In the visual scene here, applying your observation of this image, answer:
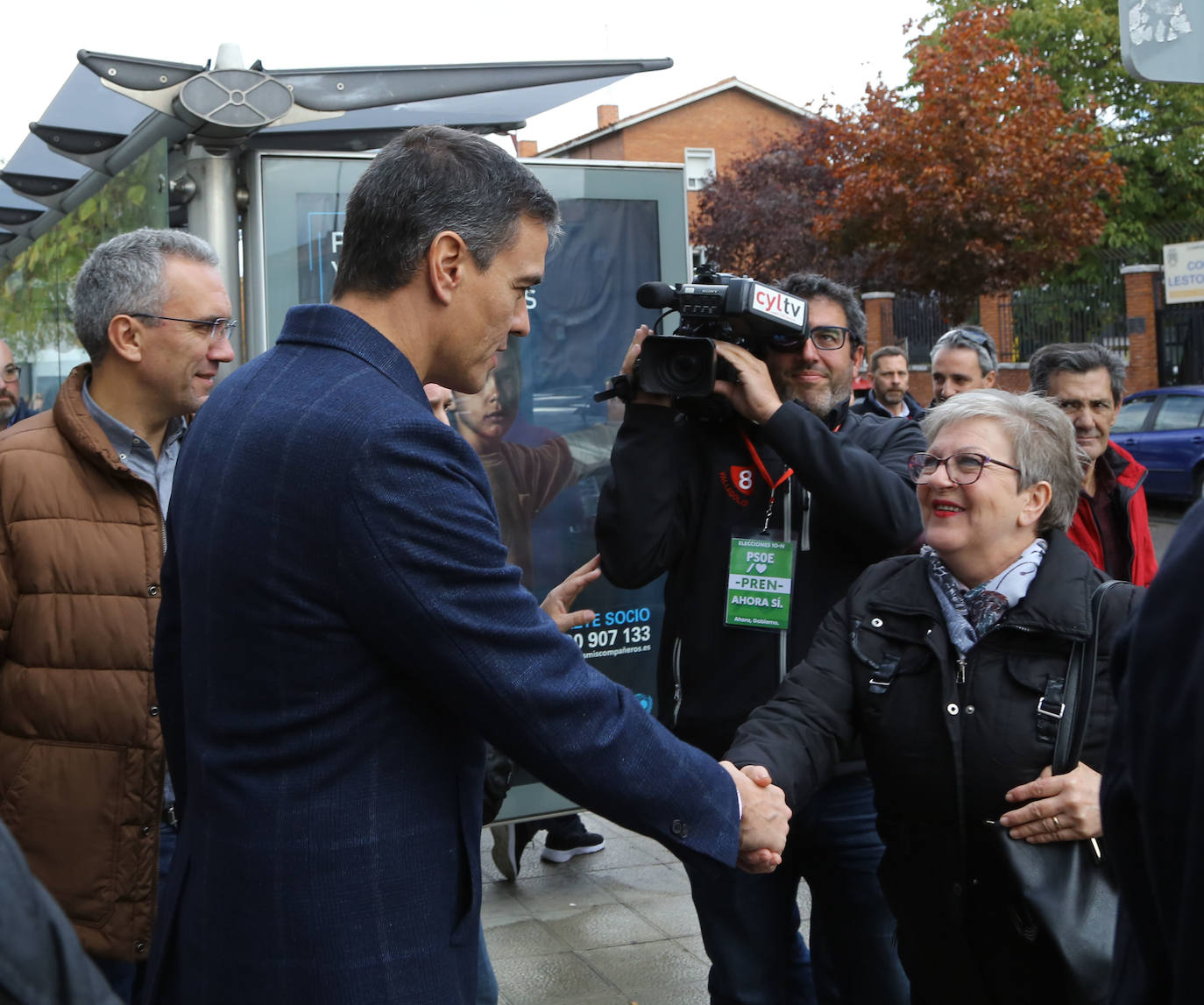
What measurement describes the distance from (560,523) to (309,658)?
302 centimetres

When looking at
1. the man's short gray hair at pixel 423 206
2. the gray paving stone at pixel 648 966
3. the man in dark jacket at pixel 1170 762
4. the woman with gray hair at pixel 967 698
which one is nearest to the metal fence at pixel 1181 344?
the gray paving stone at pixel 648 966

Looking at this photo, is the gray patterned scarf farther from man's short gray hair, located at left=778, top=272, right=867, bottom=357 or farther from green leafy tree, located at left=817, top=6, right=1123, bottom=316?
green leafy tree, located at left=817, top=6, right=1123, bottom=316

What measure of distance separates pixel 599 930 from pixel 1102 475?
2361mm

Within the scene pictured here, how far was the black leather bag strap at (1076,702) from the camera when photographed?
2426 millimetres

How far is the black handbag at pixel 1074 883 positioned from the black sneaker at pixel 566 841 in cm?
334

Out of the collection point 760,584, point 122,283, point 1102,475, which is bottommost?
point 760,584

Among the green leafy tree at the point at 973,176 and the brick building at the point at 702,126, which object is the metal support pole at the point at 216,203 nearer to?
the green leafy tree at the point at 973,176

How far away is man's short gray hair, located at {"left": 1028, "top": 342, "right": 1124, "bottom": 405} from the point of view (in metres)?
4.30

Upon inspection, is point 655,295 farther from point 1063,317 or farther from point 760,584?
point 1063,317

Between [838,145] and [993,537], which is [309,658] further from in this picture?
[838,145]

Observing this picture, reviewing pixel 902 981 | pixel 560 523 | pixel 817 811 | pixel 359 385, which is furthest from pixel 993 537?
pixel 560 523

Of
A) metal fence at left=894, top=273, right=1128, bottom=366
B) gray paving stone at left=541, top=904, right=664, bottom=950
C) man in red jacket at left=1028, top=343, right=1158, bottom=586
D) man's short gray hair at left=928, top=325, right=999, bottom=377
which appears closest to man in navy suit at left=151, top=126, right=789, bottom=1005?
man in red jacket at left=1028, top=343, right=1158, bottom=586

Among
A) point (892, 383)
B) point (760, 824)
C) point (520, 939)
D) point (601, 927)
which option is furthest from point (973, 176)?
point (760, 824)

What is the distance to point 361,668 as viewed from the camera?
1.78m
